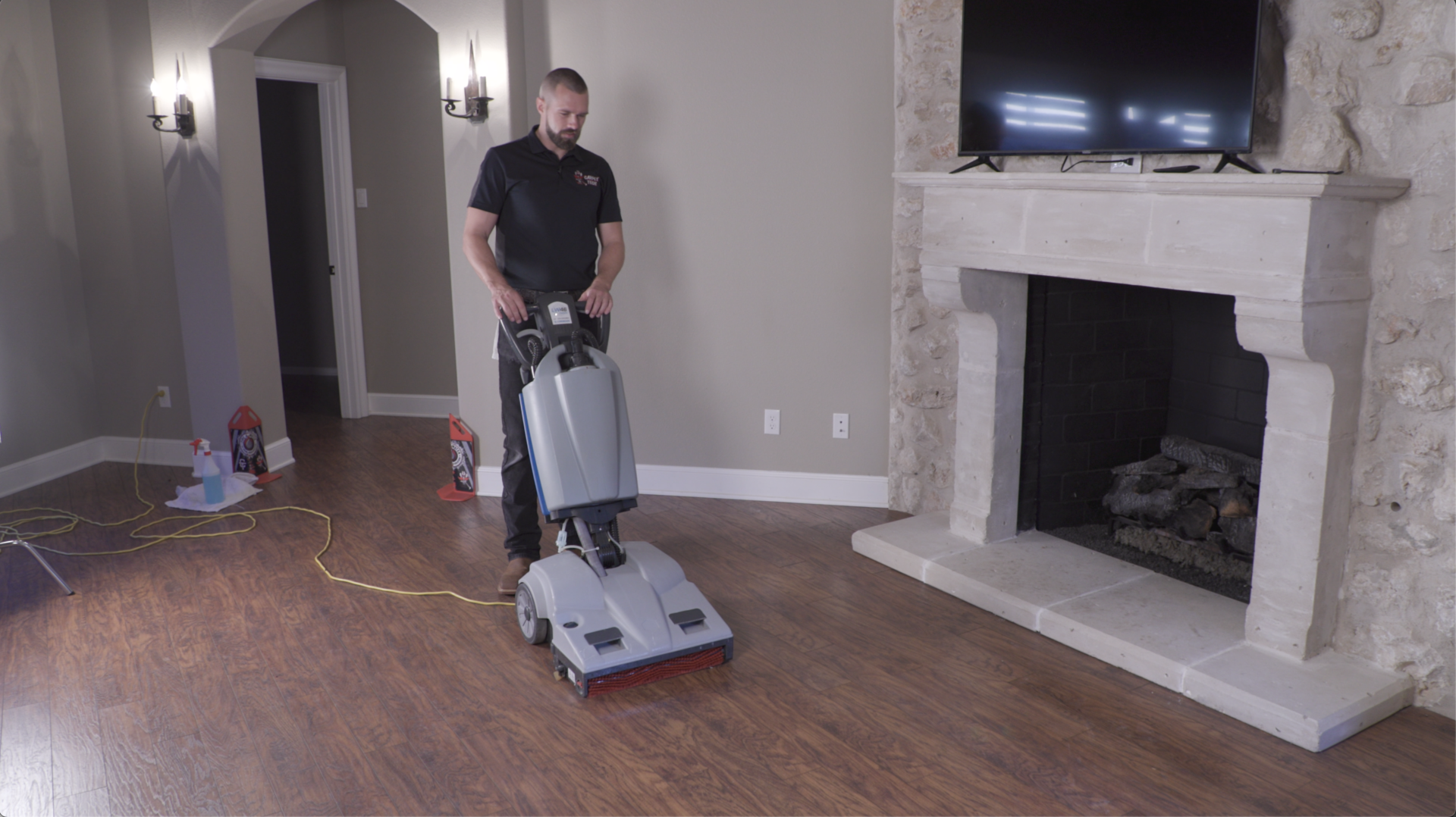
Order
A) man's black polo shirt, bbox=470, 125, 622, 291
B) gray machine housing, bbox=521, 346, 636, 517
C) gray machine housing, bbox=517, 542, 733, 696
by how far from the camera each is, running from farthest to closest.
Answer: man's black polo shirt, bbox=470, 125, 622, 291, gray machine housing, bbox=521, 346, 636, 517, gray machine housing, bbox=517, 542, 733, 696

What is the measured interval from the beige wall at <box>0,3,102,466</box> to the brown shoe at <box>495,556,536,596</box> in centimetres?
257

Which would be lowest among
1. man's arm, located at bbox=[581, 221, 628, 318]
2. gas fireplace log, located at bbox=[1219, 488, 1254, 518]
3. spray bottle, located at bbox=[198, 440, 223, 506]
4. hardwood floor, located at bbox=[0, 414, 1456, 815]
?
hardwood floor, located at bbox=[0, 414, 1456, 815]

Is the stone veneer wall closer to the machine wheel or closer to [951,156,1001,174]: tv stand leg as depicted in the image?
[951,156,1001,174]: tv stand leg

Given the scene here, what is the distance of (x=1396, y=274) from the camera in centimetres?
233

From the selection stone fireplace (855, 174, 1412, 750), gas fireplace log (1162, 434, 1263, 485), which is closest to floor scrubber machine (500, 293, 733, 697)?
stone fireplace (855, 174, 1412, 750)

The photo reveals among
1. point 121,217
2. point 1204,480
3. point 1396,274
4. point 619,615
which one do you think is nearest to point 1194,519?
point 1204,480

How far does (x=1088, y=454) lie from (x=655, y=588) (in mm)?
1705

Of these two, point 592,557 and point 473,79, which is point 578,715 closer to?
point 592,557

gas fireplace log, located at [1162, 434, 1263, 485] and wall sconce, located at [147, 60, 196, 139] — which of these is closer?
gas fireplace log, located at [1162, 434, 1263, 485]

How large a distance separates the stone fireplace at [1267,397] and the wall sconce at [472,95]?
65.0 inches

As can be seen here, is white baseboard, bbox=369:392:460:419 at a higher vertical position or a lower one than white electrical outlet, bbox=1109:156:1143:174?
lower

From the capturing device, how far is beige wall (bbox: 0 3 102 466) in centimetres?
414

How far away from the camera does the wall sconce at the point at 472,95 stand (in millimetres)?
3791

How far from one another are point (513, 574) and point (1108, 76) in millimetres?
2243
